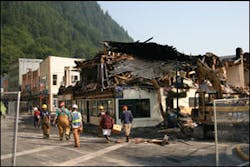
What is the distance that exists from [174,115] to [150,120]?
133 inches

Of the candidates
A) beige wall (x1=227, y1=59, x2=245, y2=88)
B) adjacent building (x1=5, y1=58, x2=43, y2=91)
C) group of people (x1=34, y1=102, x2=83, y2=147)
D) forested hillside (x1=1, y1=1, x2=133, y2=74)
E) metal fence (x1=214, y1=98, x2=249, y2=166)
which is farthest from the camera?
forested hillside (x1=1, y1=1, x2=133, y2=74)

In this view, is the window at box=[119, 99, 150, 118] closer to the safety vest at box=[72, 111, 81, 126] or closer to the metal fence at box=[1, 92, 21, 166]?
the safety vest at box=[72, 111, 81, 126]

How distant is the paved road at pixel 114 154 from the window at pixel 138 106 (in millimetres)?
8426

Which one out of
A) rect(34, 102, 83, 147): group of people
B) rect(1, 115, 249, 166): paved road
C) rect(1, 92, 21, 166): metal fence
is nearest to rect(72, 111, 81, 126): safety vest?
rect(34, 102, 83, 147): group of people

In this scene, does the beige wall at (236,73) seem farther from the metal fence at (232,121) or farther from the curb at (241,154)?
the curb at (241,154)

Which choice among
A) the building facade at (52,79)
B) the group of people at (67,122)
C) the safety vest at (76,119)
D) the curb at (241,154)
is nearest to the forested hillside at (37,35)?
the building facade at (52,79)

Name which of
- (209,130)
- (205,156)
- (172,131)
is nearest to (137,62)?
(172,131)

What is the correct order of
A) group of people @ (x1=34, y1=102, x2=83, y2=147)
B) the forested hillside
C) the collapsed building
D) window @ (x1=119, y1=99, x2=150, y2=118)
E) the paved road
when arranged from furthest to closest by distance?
1. the forested hillside
2. window @ (x1=119, y1=99, x2=150, y2=118)
3. the collapsed building
4. group of people @ (x1=34, y1=102, x2=83, y2=147)
5. the paved road

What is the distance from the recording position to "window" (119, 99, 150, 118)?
23.1 meters

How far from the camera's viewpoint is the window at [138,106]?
910 inches

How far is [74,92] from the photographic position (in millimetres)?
30203

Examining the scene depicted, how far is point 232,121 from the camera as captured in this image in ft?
34.6

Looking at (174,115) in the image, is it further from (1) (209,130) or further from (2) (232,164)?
(2) (232,164)

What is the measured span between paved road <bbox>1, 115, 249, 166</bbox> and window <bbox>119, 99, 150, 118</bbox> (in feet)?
27.6
